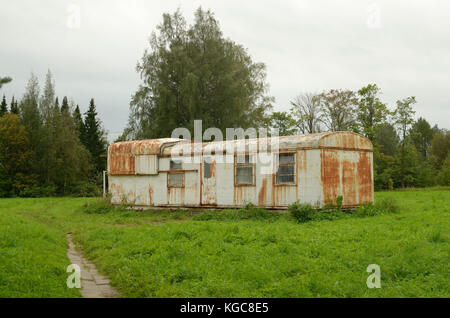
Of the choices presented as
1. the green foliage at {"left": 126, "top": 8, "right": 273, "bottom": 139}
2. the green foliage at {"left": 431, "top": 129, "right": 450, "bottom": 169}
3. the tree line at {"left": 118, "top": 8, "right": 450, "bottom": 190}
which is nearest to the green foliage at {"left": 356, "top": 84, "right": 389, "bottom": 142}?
the tree line at {"left": 118, "top": 8, "right": 450, "bottom": 190}

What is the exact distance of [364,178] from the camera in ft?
52.6

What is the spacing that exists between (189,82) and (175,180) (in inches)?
611

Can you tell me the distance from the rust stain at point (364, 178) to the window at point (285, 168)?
2697 millimetres

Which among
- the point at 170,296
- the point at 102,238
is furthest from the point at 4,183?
the point at 170,296

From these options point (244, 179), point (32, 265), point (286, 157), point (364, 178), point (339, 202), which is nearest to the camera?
point (32, 265)

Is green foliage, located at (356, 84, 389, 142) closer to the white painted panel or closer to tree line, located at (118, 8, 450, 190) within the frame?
tree line, located at (118, 8, 450, 190)

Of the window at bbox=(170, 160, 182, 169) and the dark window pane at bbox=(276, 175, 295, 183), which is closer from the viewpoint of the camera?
the dark window pane at bbox=(276, 175, 295, 183)

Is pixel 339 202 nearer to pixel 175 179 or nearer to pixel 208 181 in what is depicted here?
pixel 208 181

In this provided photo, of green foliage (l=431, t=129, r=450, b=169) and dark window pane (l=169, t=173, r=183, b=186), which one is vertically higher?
green foliage (l=431, t=129, r=450, b=169)

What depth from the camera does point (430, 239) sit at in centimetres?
902

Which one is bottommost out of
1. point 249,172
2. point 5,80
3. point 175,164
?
point 249,172

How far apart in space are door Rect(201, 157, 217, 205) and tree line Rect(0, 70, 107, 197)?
2202 centimetres

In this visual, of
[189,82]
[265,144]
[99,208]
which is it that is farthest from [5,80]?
[189,82]

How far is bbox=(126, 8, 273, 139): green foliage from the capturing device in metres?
33.1
